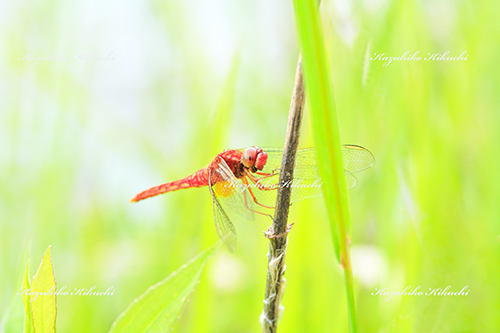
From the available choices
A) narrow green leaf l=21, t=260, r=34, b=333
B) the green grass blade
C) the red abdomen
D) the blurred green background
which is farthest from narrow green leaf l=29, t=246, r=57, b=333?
the red abdomen

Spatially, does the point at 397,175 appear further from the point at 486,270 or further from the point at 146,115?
the point at 146,115

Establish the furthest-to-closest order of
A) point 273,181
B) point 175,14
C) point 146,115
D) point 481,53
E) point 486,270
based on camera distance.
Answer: point 146,115
point 175,14
point 481,53
point 273,181
point 486,270

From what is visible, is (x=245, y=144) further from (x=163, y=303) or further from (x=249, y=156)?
(x=163, y=303)

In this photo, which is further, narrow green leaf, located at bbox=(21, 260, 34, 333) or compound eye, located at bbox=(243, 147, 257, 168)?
compound eye, located at bbox=(243, 147, 257, 168)

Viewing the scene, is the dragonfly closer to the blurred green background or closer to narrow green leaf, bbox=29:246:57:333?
the blurred green background

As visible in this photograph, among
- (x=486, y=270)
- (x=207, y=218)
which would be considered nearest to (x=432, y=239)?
(x=486, y=270)

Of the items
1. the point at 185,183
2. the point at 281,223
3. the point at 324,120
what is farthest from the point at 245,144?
the point at 324,120

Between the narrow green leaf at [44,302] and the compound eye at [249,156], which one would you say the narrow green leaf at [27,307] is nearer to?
the narrow green leaf at [44,302]
